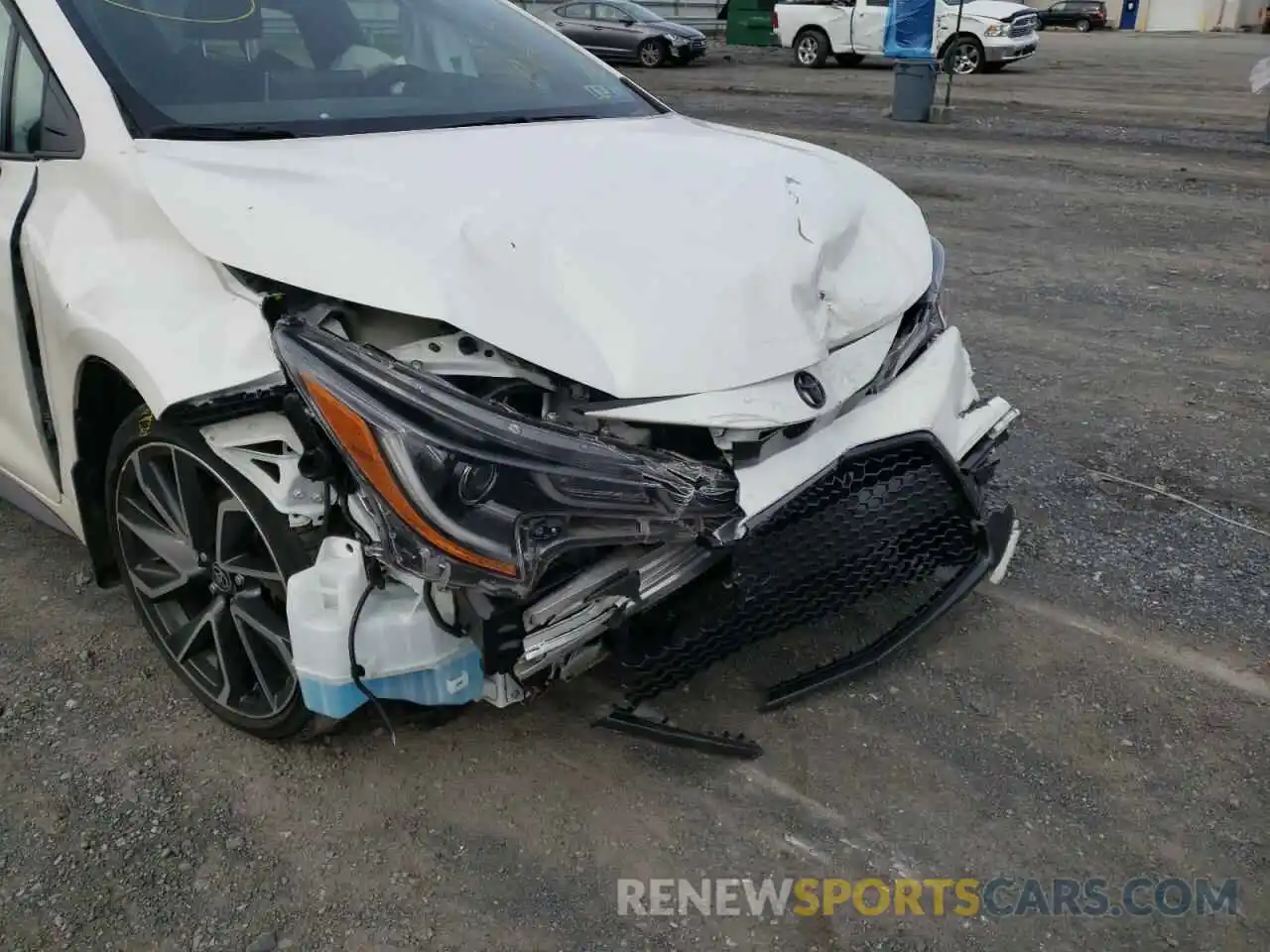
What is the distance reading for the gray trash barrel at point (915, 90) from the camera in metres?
13.1

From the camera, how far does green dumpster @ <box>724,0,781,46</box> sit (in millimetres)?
24797

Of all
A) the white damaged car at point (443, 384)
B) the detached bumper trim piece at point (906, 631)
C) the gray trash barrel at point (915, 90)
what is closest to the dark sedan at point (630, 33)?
the gray trash barrel at point (915, 90)

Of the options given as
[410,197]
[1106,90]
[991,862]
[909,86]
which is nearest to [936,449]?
[991,862]

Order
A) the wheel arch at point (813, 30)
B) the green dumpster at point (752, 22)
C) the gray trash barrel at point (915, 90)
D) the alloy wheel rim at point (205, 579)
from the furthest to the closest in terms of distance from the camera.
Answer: the green dumpster at point (752, 22) < the wheel arch at point (813, 30) < the gray trash barrel at point (915, 90) < the alloy wheel rim at point (205, 579)

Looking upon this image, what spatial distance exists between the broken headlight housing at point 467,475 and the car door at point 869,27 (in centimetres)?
1966

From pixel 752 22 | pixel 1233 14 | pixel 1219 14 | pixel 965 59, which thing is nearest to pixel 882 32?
pixel 965 59

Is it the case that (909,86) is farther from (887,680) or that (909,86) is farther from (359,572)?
(359,572)

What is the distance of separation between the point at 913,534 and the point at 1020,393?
2430 millimetres

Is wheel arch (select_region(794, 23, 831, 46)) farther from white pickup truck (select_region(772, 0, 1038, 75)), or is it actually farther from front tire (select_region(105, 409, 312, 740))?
front tire (select_region(105, 409, 312, 740))

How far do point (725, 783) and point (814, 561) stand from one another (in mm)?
584

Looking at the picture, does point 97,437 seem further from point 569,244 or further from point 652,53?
point 652,53

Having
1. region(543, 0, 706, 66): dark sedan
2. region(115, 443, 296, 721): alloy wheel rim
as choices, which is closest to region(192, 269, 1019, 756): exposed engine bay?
region(115, 443, 296, 721): alloy wheel rim

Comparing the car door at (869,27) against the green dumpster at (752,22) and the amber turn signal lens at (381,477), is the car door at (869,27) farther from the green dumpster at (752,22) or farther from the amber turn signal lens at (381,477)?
the amber turn signal lens at (381,477)

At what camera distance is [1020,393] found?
473cm
